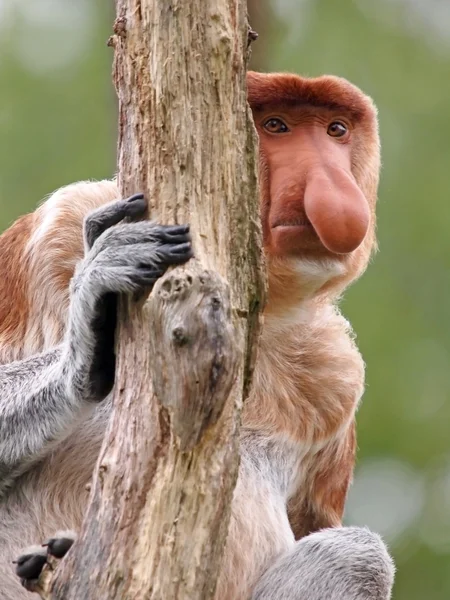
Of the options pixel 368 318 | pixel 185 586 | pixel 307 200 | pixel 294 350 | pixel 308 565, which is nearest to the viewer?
pixel 185 586

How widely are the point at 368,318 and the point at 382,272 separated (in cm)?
→ 71

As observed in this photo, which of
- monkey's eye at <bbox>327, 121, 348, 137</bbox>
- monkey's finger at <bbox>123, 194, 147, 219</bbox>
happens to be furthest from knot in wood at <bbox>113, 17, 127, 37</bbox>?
monkey's eye at <bbox>327, 121, 348, 137</bbox>

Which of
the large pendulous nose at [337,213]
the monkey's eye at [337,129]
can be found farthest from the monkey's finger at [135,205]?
the monkey's eye at [337,129]

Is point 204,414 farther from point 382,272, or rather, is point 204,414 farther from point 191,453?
point 382,272

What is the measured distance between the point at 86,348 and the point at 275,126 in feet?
4.52

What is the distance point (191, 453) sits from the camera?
3.24 m

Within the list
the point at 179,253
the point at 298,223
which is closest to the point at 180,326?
the point at 179,253

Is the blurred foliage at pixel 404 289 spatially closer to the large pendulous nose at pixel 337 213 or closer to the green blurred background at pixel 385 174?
the green blurred background at pixel 385 174

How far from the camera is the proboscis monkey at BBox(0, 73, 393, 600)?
414 centimetres

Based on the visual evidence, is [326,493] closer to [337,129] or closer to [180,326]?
[337,129]

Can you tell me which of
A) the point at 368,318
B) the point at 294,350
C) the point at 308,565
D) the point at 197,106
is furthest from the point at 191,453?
the point at 368,318

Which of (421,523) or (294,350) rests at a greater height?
(294,350)

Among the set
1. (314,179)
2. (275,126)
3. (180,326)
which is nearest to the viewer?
(180,326)

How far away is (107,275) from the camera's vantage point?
358cm
